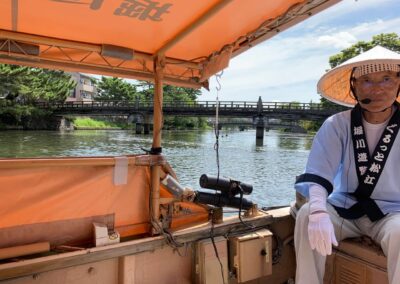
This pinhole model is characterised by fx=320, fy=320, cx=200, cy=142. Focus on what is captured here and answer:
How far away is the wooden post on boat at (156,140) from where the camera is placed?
2445 millimetres

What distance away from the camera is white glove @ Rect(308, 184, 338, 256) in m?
1.70

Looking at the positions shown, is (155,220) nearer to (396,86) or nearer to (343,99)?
(343,99)

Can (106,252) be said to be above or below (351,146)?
below

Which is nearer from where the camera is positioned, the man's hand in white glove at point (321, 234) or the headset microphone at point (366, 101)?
the man's hand in white glove at point (321, 234)

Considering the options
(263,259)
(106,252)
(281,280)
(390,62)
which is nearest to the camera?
(390,62)

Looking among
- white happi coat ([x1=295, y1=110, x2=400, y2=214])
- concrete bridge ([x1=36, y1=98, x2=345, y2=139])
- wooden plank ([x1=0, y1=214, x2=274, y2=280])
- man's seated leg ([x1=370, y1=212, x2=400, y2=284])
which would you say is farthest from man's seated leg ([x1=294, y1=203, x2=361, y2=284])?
concrete bridge ([x1=36, y1=98, x2=345, y2=139])

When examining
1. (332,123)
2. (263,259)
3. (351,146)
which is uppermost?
(332,123)

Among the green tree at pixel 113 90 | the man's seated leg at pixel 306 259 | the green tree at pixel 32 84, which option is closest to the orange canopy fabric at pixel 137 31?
the man's seated leg at pixel 306 259

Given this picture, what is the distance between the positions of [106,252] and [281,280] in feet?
4.77

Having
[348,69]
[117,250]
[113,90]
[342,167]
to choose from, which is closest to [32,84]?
[113,90]

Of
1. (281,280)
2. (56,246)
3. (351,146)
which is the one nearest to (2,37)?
(56,246)

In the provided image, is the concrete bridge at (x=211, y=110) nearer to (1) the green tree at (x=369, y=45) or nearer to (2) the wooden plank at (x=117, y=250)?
(1) the green tree at (x=369, y=45)

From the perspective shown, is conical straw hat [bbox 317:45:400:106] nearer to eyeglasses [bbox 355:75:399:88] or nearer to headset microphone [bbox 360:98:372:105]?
eyeglasses [bbox 355:75:399:88]

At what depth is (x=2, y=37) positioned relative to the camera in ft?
7.22
